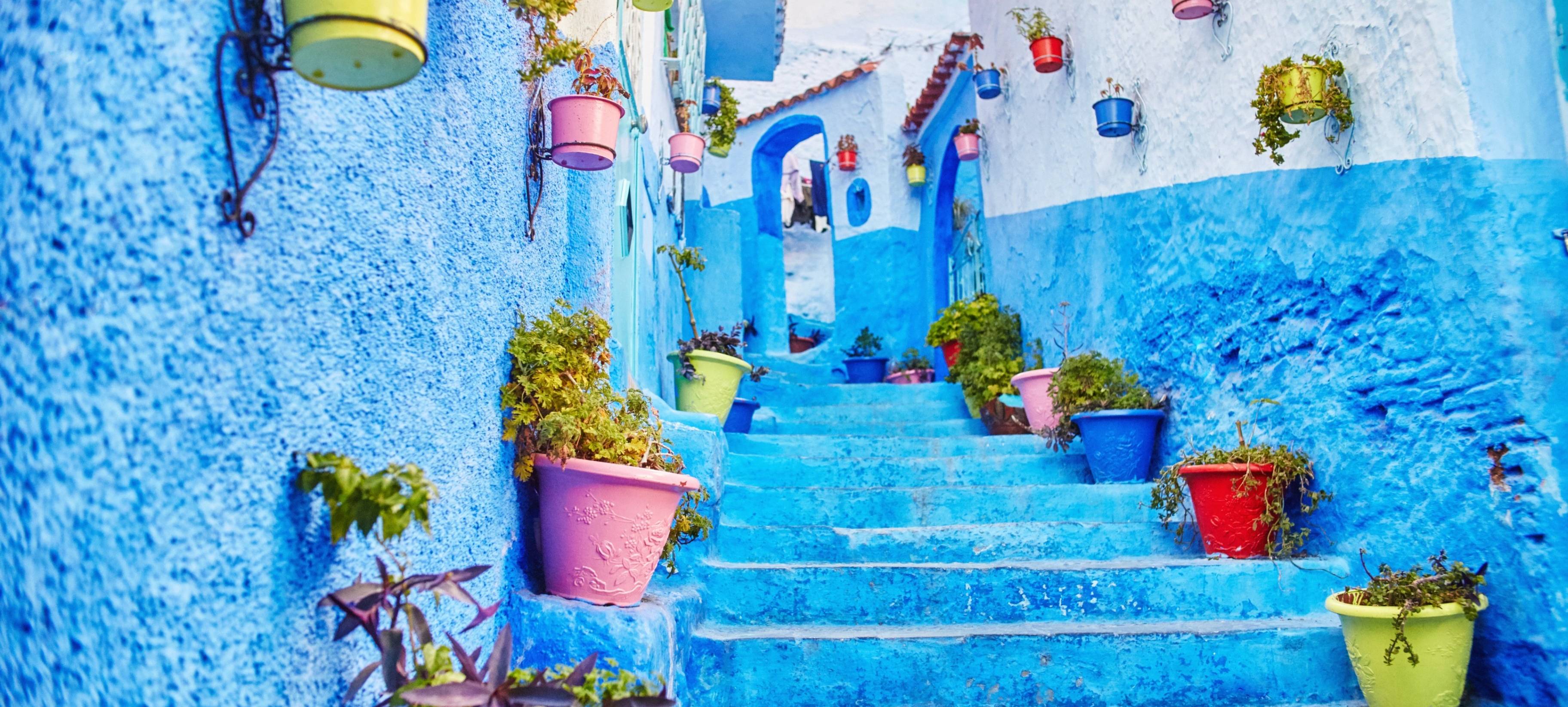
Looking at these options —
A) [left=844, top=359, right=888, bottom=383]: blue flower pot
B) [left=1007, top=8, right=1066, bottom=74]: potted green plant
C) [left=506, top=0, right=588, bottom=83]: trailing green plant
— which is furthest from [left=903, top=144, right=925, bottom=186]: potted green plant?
[left=506, top=0, right=588, bottom=83]: trailing green plant

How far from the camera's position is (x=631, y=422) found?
9.50 feet

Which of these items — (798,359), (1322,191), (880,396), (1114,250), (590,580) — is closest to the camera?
(590,580)

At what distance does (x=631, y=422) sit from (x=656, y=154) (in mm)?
3449

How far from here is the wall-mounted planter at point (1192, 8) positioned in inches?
157

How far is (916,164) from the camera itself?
33.4 ft

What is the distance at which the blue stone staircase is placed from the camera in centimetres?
300

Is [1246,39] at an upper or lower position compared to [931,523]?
upper

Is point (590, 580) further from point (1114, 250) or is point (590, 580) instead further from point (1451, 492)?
point (1114, 250)

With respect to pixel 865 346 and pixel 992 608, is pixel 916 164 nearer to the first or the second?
pixel 865 346

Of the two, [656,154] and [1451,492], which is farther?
[656,154]

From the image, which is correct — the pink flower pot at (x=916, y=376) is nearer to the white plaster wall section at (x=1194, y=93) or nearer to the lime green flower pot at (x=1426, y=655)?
the white plaster wall section at (x=1194, y=93)

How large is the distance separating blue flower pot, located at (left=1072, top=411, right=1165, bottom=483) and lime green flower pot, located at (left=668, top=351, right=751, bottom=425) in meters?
2.13

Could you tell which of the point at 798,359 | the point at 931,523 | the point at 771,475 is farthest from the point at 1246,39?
the point at 798,359

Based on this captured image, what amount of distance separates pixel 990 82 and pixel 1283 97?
3.54 meters
